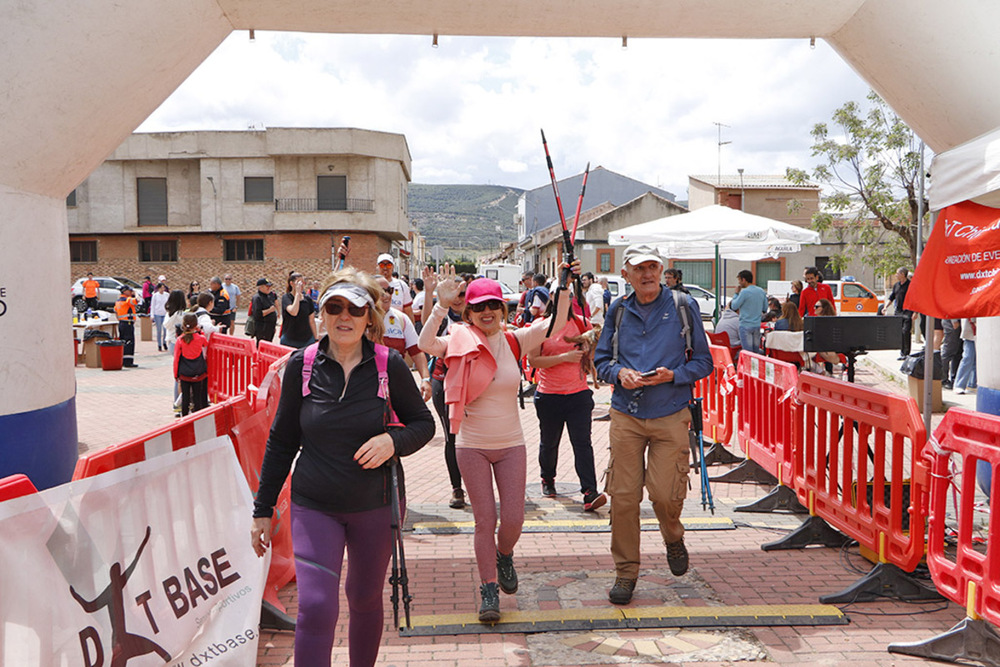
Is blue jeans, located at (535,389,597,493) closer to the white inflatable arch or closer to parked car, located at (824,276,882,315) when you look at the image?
the white inflatable arch

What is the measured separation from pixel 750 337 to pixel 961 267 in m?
6.89

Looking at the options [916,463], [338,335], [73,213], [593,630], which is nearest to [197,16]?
[338,335]

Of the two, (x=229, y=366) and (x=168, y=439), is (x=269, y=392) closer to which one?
(x=168, y=439)

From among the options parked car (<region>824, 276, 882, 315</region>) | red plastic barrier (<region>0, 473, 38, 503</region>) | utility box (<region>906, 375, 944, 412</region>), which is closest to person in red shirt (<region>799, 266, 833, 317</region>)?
utility box (<region>906, 375, 944, 412</region>)

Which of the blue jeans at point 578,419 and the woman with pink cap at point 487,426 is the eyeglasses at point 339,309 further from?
the blue jeans at point 578,419

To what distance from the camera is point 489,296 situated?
15.2 ft

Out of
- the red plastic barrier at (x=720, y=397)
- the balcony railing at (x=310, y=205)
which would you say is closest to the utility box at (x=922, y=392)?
the red plastic barrier at (x=720, y=397)

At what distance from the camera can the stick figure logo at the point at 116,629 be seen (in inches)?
120

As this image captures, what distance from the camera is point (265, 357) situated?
895 centimetres

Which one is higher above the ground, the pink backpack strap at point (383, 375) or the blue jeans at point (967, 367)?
the pink backpack strap at point (383, 375)

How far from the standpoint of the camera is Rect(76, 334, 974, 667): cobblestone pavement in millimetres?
4062

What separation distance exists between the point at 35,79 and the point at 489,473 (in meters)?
3.40

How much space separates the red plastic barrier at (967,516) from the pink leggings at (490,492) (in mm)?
2176

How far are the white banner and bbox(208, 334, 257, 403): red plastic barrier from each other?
5891mm
